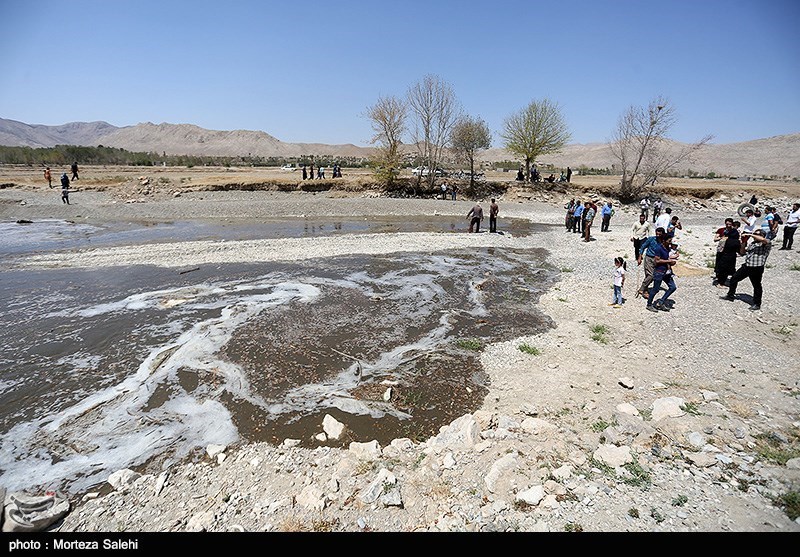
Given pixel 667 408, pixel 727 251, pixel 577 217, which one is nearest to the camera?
pixel 667 408

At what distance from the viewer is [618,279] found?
1053 cm

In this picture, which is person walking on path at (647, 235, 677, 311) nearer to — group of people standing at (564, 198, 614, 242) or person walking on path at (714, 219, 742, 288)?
person walking on path at (714, 219, 742, 288)

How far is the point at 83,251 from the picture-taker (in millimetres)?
18547

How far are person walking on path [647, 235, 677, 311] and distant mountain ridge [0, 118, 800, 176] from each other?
87.1m

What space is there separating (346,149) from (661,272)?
182 m

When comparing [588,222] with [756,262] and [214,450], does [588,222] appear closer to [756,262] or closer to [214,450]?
[756,262]

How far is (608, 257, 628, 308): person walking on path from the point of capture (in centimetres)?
1038

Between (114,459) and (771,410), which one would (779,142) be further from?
(114,459)

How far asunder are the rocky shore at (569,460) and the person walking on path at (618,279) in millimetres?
1263

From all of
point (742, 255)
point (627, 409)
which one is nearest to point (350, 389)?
point (627, 409)

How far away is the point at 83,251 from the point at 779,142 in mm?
155586

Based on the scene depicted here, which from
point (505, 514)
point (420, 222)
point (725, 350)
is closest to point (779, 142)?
point (420, 222)

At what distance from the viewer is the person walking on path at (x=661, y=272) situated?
980 centimetres

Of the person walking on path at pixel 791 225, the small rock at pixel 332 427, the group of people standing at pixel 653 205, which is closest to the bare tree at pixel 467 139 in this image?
the group of people standing at pixel 653 205
